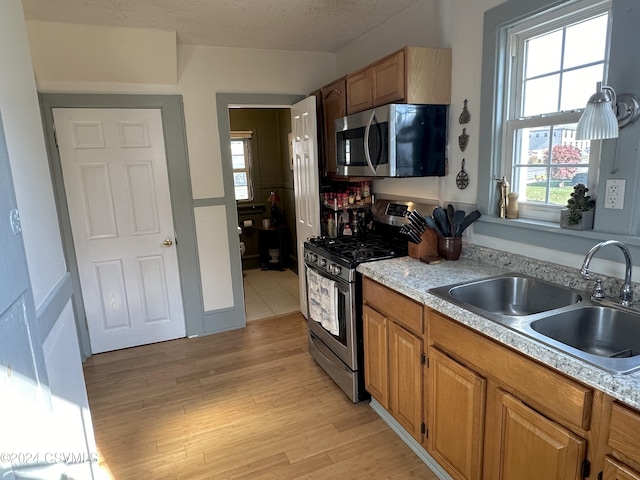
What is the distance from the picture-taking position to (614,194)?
1.57m

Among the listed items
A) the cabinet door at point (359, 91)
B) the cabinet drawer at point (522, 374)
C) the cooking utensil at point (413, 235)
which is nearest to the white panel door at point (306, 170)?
the cabinet door at point (359, 91)

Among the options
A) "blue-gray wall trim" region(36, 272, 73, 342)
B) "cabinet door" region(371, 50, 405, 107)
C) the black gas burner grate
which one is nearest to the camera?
"blue-gray wall trim" region(36, 272, 73, 342)

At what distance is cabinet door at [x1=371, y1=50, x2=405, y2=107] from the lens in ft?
7.48

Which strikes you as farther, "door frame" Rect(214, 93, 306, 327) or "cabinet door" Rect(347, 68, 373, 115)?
"door frame" Rect(214, 93, 306, 327)

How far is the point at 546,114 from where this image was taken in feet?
6.30

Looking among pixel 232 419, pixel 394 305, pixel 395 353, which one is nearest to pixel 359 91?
pixel 394 305

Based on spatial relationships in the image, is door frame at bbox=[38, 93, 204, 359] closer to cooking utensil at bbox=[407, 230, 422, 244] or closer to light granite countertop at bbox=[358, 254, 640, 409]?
light granite countertop at bbox=[358, 254, 640, 409]

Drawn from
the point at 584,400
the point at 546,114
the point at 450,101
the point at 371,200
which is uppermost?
the point at 450,101

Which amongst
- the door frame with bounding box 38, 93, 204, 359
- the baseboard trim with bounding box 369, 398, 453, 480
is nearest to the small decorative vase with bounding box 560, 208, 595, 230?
the baseboard trim with bounding box 369, 398, 453, 480

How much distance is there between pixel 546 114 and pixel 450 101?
592 millimetres

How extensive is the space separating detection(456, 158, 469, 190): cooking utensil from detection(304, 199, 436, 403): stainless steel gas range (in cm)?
26

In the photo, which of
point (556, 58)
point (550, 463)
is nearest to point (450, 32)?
point (556, 58)

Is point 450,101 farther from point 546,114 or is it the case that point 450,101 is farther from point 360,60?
point 360,60

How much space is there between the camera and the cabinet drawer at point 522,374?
3.73 ft
